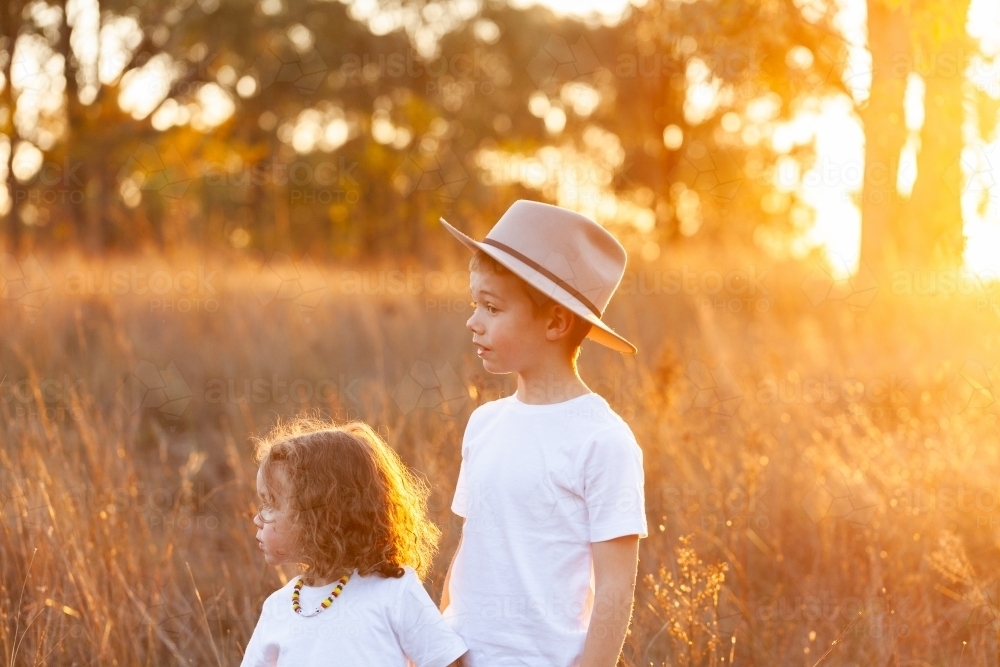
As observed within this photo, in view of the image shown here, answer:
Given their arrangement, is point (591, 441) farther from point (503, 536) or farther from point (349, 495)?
point (349, 495)

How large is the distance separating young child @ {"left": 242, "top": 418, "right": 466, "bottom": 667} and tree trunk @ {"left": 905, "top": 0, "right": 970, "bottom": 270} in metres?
5.78

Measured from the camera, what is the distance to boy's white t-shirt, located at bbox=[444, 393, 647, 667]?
1.90 meters

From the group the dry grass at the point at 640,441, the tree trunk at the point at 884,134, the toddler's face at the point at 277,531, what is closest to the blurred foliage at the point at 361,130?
the tree trunk at the point at 884,134

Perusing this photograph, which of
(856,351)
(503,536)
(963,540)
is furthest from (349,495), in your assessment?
(856,351)

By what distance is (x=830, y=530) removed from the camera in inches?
145

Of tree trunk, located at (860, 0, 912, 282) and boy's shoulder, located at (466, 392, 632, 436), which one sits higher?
tree trunk, located at (860, 0, 912, 282)

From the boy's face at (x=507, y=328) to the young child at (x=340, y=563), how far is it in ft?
1.11

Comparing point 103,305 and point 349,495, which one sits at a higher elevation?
point 103,305

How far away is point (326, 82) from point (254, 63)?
179cm

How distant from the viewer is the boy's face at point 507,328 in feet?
6.65

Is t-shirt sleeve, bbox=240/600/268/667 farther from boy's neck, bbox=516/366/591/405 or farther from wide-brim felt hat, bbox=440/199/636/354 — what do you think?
wide-brim felt hat, bbox=440/199/636/354

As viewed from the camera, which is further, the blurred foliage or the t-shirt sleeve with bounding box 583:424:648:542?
the blurred foliage

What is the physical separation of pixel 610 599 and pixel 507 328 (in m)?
0.56

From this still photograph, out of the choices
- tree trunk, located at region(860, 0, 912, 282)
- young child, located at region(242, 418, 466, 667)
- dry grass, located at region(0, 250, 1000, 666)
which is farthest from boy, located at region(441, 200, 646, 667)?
tree trunk, located at region(860, 0, 912, 282)
